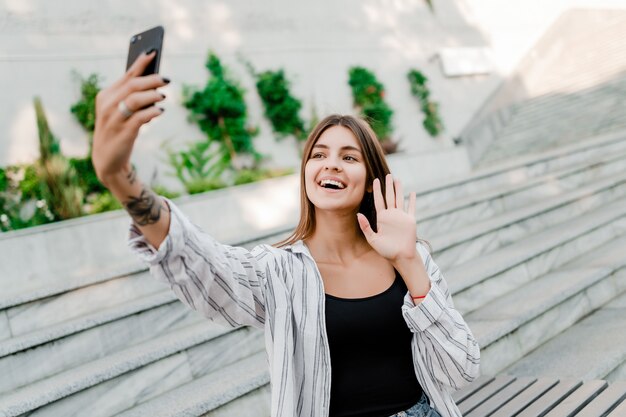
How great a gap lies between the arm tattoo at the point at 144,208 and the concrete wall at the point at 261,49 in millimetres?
5894

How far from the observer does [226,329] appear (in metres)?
2.59

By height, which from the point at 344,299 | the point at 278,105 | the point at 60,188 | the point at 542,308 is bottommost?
the point at 542,308

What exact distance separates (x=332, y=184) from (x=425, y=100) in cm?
984

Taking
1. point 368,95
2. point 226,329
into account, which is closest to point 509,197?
point 226,329

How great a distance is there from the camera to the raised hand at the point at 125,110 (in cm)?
87

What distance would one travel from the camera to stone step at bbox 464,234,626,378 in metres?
2.77

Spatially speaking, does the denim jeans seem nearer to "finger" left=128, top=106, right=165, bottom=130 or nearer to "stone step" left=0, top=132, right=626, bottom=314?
"finger" left=128, top=106, right=165, bottom=130

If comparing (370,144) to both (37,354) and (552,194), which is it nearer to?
(37,354)

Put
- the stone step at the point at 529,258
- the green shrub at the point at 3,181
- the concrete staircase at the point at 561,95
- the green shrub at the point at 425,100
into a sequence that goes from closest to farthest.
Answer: the stone step at the point at 529,258 → the green shrub at the point at 3,181 → the concrete staircase at the point at 561,95 → the green shrub at the point at 425,100

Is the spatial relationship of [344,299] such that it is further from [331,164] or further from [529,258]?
[529,258]

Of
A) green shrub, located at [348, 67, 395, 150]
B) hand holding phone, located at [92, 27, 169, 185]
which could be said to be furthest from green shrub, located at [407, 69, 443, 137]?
hand holding phone, located at [92, 27, 169, 185]

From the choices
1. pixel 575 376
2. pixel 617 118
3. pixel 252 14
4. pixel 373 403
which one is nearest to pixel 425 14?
pixel 252 14

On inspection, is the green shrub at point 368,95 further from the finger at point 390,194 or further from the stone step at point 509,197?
the finger at point 390,194

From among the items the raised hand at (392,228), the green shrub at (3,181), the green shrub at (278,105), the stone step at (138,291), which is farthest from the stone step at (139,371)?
the green shrub at (278,105)
